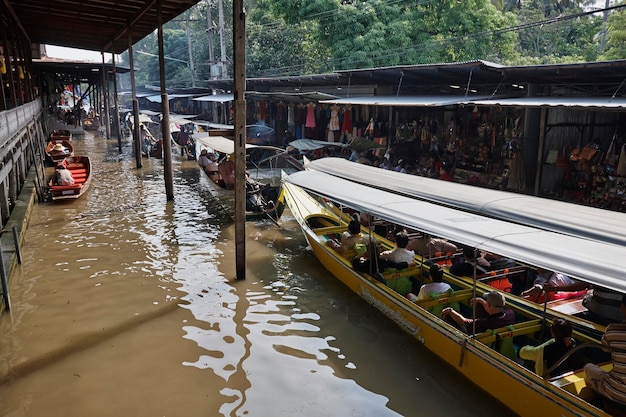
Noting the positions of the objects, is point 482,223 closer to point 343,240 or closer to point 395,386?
point 395,386

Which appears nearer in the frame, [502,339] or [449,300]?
[502,339]

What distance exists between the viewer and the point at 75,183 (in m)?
13.8

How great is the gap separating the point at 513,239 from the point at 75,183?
12788 millimetres

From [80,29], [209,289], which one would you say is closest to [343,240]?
[209,289]

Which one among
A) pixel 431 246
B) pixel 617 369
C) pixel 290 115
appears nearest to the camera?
pixel 617 369

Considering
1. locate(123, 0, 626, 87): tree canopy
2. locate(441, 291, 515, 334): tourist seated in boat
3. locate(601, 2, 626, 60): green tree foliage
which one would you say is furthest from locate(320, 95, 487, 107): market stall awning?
locate(601, 2, 626, 60): green tree foliage

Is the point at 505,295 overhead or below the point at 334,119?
below

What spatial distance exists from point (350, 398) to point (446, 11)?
21.0 m

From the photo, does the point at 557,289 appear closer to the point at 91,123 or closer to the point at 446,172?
the point at 446,172

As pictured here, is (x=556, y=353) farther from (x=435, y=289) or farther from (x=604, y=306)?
(x=435, y=289)

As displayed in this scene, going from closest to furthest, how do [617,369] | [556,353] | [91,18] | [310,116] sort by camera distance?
[617,369], [556,353], [91,18], [310,116]

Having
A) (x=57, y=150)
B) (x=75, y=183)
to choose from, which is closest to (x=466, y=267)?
(x=75, y=183)

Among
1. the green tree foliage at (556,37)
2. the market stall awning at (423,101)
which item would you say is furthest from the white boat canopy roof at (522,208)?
the green tree foliage at (556,37)

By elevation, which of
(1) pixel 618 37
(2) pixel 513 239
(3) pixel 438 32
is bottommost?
(2) pixel 513 239
